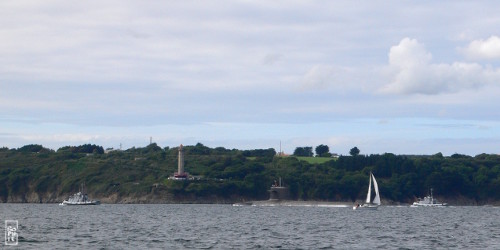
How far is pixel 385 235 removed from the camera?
100062mm

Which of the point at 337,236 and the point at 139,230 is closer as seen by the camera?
the point at 337,236

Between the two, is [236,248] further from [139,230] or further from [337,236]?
[139,230]

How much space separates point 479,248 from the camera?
270ft

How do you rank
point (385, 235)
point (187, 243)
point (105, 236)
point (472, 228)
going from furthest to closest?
1. point (472, 228)
2. point (385, 235)
3. point (105, 236)
4. point (187, 243)

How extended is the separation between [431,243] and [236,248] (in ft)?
74.9

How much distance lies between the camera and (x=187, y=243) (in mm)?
84188

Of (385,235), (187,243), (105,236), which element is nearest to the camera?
(187,243)

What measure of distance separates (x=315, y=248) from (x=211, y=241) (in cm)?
1284

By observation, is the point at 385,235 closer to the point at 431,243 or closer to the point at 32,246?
the point at 431,243

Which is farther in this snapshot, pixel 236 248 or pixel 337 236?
pixel 337 236

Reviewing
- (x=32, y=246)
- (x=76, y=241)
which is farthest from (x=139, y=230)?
(x=32, y=246)

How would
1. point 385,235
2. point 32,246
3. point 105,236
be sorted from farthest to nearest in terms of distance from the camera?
point 385,235 → point 105,236 → point 32,246

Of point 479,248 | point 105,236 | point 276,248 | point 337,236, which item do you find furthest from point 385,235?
point 105,236

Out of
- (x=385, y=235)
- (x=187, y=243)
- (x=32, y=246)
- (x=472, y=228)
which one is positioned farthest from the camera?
(x=472, y=228)
